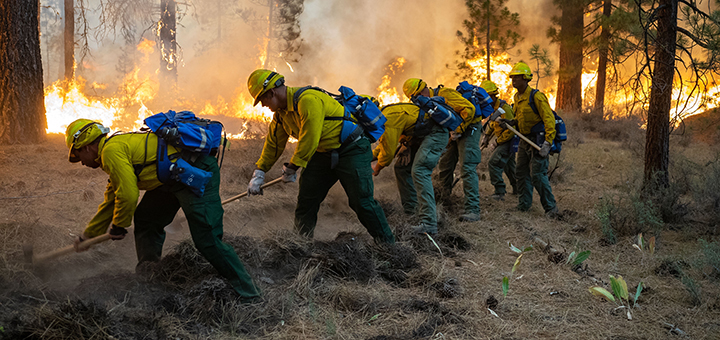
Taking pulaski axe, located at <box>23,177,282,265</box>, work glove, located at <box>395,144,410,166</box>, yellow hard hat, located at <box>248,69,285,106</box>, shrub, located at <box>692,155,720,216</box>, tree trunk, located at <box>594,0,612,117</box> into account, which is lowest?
pulaski axe, located at <box>23,177,282,265</box>

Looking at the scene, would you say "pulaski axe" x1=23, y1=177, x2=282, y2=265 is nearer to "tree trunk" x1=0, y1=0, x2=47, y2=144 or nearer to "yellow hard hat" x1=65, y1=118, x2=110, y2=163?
"yellow hard hat" x1=65, y1=118, x2=110, y2=163

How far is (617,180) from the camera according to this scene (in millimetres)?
9328

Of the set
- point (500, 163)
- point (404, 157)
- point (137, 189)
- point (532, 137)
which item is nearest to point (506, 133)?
point (500, 163)

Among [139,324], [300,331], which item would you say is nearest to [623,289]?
[300,331]

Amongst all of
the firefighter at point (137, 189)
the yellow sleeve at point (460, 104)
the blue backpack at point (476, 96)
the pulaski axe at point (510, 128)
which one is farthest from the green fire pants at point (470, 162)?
the firefighter at point (137, 189)

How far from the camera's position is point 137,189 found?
338 cm

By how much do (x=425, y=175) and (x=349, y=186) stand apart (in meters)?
1.59

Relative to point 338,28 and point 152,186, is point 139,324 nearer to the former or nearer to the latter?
point 152,186

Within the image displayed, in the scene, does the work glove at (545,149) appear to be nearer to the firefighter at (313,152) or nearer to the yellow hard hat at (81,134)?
the firefighter at (313,152)

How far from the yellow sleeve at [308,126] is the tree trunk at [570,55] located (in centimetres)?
1121

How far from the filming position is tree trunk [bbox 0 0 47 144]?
7250mm

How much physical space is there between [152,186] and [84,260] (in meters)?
1.76

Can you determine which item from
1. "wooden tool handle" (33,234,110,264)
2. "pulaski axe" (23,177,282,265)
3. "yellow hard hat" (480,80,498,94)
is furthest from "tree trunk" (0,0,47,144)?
"yellow hard hat" (480,80,498,94)

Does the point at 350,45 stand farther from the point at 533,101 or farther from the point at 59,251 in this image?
the point at 59,251
